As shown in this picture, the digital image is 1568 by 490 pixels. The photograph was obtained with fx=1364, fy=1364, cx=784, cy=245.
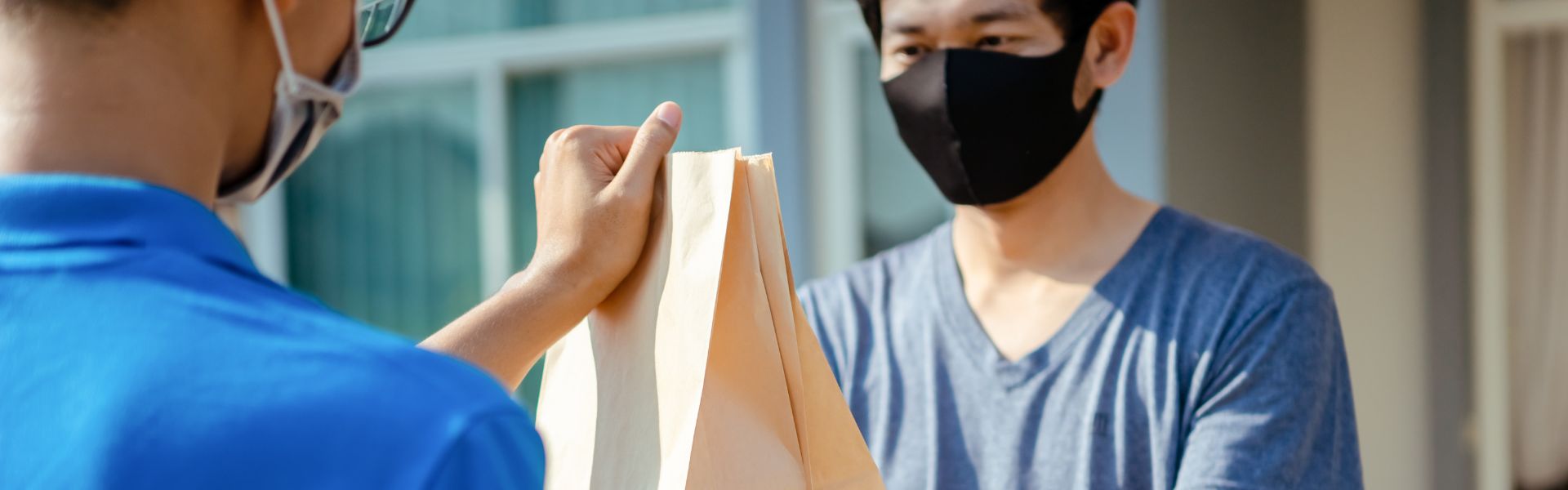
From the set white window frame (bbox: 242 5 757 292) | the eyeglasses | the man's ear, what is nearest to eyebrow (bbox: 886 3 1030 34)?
the man's ear

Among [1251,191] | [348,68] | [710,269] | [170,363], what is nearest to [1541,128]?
[1251,191]

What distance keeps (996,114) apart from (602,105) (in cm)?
304

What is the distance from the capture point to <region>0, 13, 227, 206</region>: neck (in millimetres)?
800

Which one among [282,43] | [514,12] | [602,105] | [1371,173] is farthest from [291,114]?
[514,12]

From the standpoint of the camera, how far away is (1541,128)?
3.38 metres

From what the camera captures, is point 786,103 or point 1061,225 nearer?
point 1061,225

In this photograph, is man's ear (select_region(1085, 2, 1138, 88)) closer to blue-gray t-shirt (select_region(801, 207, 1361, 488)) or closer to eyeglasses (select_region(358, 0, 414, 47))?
blue-gray t-shirt (select_region(801, 207, 1361, 488))

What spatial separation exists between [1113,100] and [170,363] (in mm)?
2206

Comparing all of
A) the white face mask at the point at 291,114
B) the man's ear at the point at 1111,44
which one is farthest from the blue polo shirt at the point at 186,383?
the man's ear at the point at 1111,44

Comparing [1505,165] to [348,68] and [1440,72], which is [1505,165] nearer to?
[1440,72]

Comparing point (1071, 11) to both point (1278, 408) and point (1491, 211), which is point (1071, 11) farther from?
point (1491, 211)

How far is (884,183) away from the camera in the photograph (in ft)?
12.4

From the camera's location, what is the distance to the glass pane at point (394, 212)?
198 inches

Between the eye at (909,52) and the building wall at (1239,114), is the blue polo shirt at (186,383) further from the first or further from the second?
the building wall at (1239,114)
